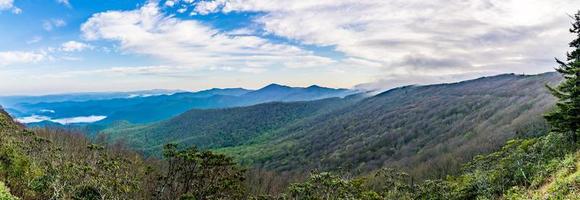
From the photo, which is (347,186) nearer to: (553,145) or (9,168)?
(553,145)

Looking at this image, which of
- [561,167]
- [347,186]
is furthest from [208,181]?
[561,167]

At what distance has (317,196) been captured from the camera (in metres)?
52.5

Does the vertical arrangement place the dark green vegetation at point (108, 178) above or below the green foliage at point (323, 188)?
above

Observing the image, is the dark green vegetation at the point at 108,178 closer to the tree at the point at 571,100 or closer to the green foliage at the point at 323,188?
the green foliage at the point at 323,188

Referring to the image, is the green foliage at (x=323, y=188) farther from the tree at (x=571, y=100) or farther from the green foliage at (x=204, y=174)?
the tree at (x=571, y=100)

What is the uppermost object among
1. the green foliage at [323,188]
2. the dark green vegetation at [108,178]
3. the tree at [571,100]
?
the tree at [571,100]

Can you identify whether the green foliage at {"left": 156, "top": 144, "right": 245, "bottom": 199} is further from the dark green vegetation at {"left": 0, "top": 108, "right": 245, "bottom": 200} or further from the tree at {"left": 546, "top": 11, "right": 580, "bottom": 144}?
the tree at {"left": 546, "top": 11, "right": 580, "bottom": 144}

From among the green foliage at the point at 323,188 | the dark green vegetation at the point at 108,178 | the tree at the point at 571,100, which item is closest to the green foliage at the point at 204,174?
the dark green vegetation at the point at 108,178

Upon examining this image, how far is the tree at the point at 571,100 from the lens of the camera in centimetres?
→ 4488

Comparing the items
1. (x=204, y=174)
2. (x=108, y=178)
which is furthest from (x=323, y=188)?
A: (x=108, y=178)

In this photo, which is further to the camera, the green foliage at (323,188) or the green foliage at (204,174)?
the green foliage at (323,188)

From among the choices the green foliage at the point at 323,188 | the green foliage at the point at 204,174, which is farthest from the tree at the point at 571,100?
the green foliage at the point at 204,174

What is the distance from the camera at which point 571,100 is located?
154 feet

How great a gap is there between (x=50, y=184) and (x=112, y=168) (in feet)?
22.4
